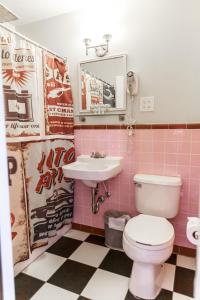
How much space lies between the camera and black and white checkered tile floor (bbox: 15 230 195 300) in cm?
138

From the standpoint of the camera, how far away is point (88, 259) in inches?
68.2

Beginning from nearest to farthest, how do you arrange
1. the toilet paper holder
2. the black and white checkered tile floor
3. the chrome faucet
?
the toilet paper holder < the black and white checkered tile floor < the chrome faucet

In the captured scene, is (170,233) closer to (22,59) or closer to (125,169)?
(125,169)

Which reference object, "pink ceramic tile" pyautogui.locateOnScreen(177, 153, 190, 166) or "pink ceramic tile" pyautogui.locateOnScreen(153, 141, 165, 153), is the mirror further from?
"pink ceramic tile" pyautogui.locateOnScreen(177, 153, 190, 166)

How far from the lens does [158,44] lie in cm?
169

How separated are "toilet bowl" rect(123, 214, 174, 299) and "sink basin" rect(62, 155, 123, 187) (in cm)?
41

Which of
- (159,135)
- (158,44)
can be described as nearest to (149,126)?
(159,135)

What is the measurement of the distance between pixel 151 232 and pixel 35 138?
109cm

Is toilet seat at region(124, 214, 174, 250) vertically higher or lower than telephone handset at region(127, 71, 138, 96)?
lower

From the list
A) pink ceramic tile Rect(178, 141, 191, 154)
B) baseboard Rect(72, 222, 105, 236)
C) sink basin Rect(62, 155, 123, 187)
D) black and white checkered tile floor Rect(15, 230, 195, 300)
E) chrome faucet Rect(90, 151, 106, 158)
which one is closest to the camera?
black and white checkered tile floor Rect(15, 230, 195, 300)

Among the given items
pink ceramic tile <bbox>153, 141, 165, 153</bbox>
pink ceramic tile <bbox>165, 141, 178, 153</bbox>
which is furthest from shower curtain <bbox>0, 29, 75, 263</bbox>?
pink ceramic tile <bbox>165, 141, 178, 153</bbox>

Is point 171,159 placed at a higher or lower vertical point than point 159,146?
lower

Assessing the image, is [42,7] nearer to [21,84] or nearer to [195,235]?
[21,84]

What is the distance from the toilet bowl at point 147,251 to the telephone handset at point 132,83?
1.07 metres
